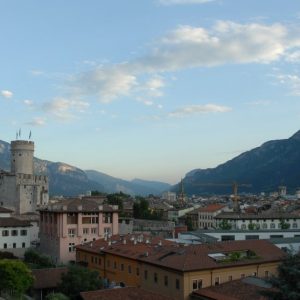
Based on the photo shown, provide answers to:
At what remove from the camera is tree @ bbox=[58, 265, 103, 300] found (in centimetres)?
3978

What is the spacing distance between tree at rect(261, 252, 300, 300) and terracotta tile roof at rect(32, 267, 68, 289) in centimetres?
2482

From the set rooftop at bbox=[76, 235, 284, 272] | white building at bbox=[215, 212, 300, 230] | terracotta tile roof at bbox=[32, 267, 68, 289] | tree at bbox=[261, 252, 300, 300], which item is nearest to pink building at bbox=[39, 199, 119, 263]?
rooftop at bbox=[76, 235, 284, 272]

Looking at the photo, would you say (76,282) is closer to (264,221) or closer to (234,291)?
(234,291)

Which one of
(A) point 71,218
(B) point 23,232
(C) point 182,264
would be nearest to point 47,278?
(C) point 182,264

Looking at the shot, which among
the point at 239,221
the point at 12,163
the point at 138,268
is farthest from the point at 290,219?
the point at 138,268

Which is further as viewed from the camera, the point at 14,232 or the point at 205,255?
the point at 14,232

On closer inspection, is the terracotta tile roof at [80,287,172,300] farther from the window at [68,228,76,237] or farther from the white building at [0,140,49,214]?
the white building at [0,140,49,214]

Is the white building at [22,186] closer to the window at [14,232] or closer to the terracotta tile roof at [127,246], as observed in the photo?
the window at [14,232]

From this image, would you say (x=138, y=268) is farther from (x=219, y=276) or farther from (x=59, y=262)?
(x=59, y=262)

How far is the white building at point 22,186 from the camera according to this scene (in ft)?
284

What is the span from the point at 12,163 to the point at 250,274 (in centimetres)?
6364

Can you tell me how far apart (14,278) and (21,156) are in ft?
185

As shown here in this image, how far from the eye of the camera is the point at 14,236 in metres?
66.2

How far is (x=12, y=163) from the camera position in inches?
3743
